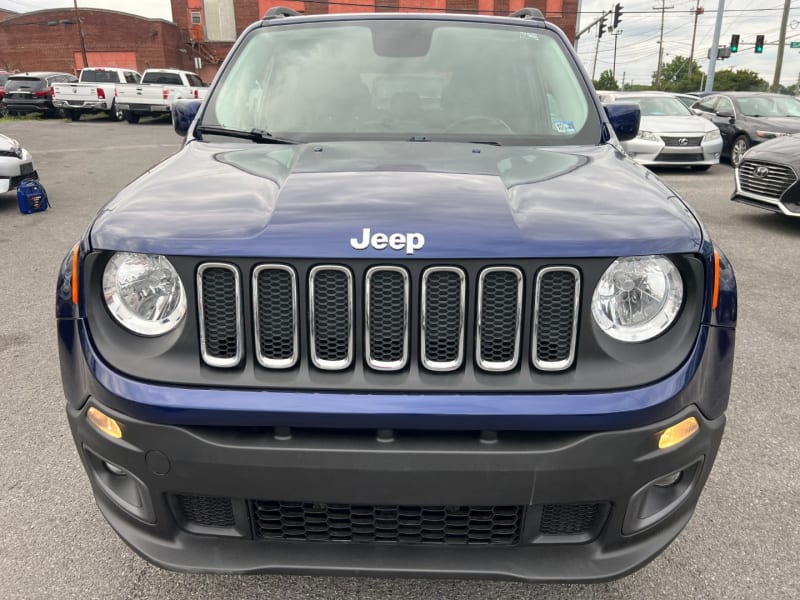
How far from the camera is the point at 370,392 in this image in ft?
5.40

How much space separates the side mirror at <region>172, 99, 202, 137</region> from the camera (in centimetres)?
312

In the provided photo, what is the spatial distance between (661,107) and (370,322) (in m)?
13.1

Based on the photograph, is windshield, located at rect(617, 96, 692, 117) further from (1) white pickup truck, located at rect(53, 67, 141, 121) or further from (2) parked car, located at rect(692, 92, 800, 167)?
(1) white pickup truck, located at rect(53, 67, 141, 121)

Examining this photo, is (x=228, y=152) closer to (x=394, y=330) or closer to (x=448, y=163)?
(x=448, y=163)

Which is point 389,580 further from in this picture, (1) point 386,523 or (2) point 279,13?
(2) point 279,13

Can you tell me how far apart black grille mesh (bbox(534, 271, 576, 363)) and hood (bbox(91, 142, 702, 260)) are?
77 millimetres

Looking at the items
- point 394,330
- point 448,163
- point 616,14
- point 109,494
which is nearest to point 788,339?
point 448,163

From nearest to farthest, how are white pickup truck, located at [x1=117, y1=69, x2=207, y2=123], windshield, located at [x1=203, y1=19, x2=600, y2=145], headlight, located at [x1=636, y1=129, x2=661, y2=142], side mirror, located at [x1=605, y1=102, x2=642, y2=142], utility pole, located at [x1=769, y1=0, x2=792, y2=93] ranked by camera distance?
1. windshield, located at [x1=203, y1=19, x2=600, y2=145]
2. side mirror, located at [x1=605, y1=102, x2=642, y2=142]
3. headlight, located at [x1=636, y1=129, x2=661, y2=142]
4. white pickup truck, located at [x1=117, y1=69, x2=207, y2=123]
5. utility pole, located at [x1=769, y1=0, x2=792, y2=93]

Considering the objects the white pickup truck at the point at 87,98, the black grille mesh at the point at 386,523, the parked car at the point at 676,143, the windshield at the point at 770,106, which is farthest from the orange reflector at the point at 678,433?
the white pickup truck at the point at 87,98

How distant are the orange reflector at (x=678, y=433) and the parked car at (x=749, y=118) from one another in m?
12.3

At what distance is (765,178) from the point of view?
785 centimetres

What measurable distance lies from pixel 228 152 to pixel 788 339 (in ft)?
12.8

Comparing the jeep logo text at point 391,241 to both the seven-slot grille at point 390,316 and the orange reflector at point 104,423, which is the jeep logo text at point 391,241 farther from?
the orange reflector at point 104,423

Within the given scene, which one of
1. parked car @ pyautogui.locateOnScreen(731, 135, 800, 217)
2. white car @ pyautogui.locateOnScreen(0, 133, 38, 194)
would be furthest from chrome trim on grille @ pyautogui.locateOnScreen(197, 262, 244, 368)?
white car @ pyautogui.locateOnScreen(0, 133, 38, 194)
